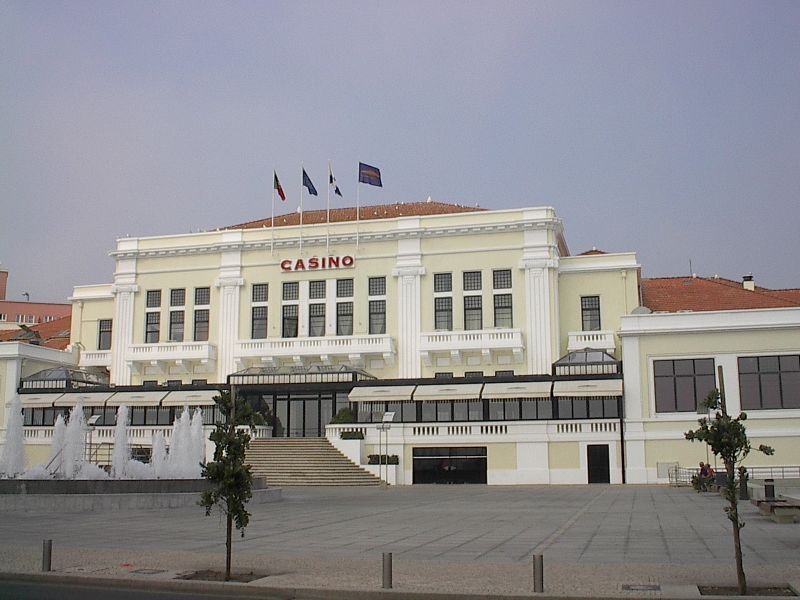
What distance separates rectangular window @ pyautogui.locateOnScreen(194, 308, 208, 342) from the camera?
60656mm

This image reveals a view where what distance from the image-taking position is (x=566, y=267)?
56.3 meters

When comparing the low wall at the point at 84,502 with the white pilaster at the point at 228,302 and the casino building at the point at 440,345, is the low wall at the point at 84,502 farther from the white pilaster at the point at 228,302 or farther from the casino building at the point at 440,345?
the white pilaster at the point at 228,302

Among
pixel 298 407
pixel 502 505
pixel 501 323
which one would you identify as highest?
pixel 501 323

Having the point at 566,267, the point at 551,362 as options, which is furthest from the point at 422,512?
the point at 566,267

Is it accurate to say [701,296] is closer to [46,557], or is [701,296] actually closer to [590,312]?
[590,312]

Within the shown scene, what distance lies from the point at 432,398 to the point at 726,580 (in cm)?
3710

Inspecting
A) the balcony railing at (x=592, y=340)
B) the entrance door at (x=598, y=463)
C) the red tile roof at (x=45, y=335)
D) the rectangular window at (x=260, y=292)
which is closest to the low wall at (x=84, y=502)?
the entrance door at (x=598, y=463)

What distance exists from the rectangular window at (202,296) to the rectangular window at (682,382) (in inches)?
1208

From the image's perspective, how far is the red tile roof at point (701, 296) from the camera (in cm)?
5559

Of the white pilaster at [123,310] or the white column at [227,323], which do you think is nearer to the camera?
the white column at [227,323]

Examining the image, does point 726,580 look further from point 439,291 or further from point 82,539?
point 439,291

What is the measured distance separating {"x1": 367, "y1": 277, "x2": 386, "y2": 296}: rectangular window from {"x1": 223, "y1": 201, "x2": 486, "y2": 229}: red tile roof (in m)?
5.89

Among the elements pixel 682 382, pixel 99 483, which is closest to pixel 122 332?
pixel 99 483

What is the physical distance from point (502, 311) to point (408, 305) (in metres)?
6.10
